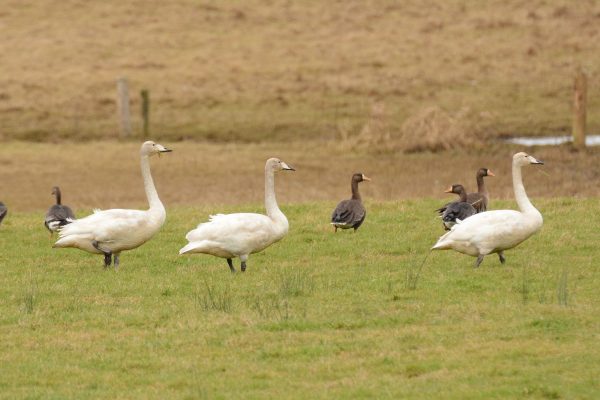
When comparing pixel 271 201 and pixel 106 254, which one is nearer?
pixel 106 254

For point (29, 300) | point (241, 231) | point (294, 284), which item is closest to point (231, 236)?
point (241, 231)

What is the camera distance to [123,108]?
127 ft


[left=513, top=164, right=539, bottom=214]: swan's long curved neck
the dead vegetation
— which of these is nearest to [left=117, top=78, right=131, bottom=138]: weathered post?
the dead vegetation

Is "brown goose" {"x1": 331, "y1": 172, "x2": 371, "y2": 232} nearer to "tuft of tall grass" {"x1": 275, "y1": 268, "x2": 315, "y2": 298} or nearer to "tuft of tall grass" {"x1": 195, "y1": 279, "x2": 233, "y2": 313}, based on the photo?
"tuft of tall grass" {"x1": 275, "y1": 268, "x2": 315, "y2": 298}

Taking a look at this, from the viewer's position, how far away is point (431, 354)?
11219 mm

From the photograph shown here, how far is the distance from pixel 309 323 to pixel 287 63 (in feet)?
122

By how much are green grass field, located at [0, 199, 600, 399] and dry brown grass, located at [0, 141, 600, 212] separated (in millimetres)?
9154

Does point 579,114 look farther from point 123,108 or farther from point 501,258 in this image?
point 501,258

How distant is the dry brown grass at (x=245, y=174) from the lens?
90.7 ft

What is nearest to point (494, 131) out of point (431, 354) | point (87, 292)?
point (87, 292)

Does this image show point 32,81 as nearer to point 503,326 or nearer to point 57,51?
point 57,51

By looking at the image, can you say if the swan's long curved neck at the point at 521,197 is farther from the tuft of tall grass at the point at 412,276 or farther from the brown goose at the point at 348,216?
the brown goose at the point at 348,216

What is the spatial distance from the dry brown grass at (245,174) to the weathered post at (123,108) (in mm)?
1962

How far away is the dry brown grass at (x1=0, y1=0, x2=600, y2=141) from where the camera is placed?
40.9m
